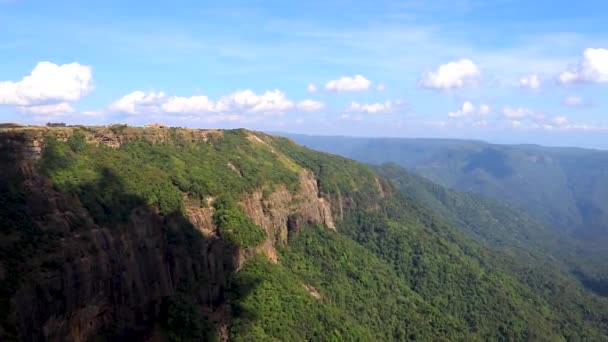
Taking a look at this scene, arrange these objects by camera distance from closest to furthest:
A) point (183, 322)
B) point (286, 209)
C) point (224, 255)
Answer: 1. point (183, 322)
2. point (224, 255)
3. point (286, 209)

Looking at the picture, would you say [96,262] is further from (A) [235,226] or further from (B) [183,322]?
(A) [235,226]

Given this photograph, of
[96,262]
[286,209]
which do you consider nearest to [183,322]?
[96,262]

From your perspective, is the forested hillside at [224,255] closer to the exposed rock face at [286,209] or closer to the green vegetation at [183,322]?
the green vegetation at [183,322]

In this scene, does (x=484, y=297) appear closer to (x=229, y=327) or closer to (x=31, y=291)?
(x=229, y=327)

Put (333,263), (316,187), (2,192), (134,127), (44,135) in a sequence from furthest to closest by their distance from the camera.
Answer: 1. (316,187)
2. (333,263)
3. (134,127)
4. (44,135)
5. (2,192)

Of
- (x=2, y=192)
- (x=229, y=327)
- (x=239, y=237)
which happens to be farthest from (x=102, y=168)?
(x=229, y=327)

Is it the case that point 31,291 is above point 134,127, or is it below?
below

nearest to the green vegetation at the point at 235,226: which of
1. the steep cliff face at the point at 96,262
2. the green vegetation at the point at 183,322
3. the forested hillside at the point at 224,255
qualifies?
the forested hillside at the point at 224,255
